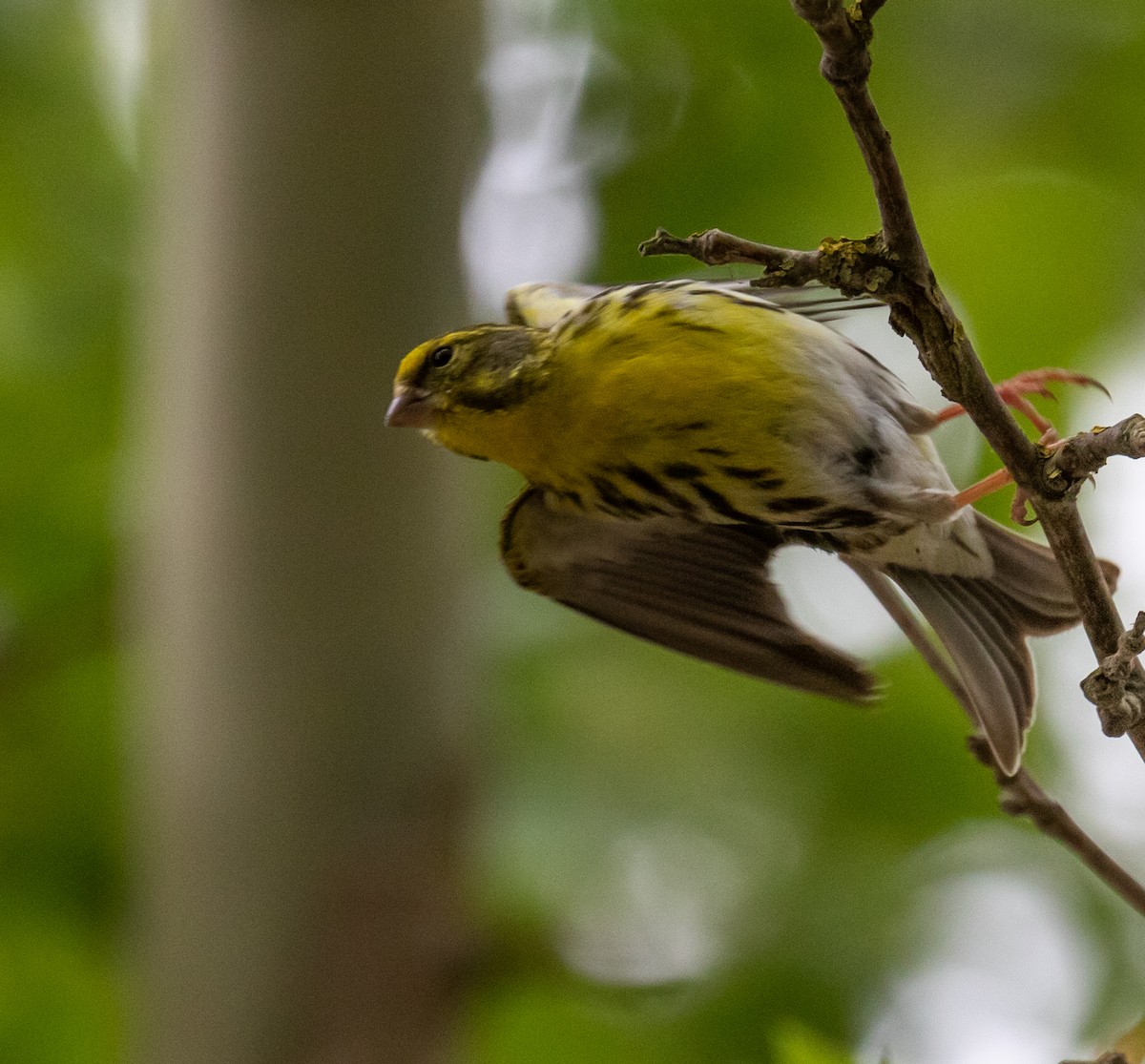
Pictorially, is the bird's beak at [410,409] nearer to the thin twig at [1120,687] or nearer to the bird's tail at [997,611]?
the bird's tail at [997,611]

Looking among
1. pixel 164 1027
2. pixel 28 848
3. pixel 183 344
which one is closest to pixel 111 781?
pixel 28 848

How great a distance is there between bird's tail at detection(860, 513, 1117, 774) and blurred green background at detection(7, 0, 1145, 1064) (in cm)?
86

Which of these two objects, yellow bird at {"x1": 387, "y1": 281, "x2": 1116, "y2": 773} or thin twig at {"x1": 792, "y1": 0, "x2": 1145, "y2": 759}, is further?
yellow bird at {"x1": 387, "y1": 281, "x2": 1116, "y2": 773}

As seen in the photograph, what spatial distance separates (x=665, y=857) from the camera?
450 centimetres

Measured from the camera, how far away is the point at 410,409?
220 centimetres

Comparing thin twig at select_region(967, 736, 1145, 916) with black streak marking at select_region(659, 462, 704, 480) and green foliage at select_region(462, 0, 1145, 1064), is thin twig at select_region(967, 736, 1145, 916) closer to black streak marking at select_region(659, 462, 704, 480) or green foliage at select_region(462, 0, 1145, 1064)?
black streak marking at select_region(659, 462, 704, 480)

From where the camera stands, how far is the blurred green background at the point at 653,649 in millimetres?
3297

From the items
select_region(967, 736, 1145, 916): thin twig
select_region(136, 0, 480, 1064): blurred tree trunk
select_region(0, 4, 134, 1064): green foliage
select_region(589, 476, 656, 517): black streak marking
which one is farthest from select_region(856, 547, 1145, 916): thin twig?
select_region(0, 4, 134, 1064): green foliage

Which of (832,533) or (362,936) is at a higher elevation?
(832,533)

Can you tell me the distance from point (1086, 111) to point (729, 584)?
1.85 m

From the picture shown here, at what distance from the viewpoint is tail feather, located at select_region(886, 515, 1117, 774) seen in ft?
6.88

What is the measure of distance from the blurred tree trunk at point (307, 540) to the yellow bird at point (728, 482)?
0.56 ft

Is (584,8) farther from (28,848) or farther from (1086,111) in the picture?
(28,848)

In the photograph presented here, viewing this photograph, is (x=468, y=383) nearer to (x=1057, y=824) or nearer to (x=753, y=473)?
(x=753, y=473)
